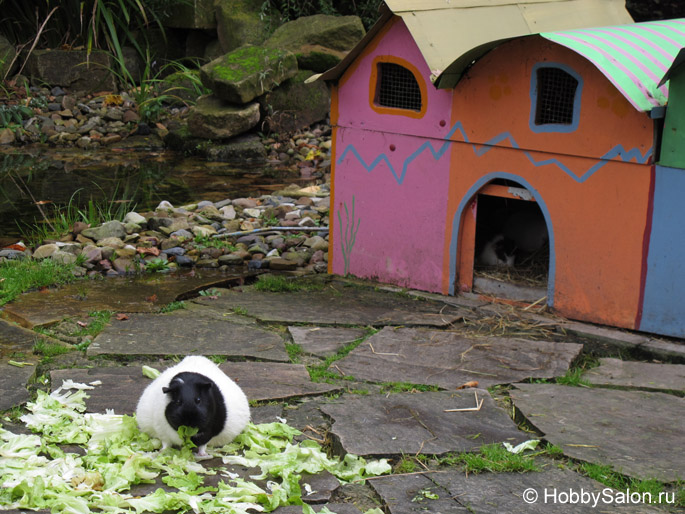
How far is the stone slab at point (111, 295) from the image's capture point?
5.52m

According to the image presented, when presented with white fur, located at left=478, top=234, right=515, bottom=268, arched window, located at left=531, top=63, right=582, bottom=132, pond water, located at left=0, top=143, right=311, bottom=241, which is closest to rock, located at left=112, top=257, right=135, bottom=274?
pond water, located at left=0, top=143, right=311, bottom=241

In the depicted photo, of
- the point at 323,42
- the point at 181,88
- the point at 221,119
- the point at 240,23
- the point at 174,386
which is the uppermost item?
the point at 240,23

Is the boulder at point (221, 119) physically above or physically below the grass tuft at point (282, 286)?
above

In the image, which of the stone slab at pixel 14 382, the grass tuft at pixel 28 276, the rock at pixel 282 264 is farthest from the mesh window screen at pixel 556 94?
the grass tuft at pixel 28 276

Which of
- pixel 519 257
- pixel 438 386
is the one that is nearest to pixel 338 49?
pixel 519 257

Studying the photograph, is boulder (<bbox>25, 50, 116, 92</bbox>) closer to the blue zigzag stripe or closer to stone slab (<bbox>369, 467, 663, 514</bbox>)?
the blue zigzag stripe

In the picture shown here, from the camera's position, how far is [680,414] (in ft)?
13.5

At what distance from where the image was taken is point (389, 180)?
616 centimetres

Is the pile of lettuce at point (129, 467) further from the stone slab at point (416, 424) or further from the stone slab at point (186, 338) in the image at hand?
the stone slab at point (186, 338)

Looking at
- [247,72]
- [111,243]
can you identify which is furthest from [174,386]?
[247,72]

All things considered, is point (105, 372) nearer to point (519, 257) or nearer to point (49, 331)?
point (49, 331)

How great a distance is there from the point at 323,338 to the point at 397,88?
2.09m

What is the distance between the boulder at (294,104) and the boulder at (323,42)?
25cm

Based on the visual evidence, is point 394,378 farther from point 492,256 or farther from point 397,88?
point 397,88
